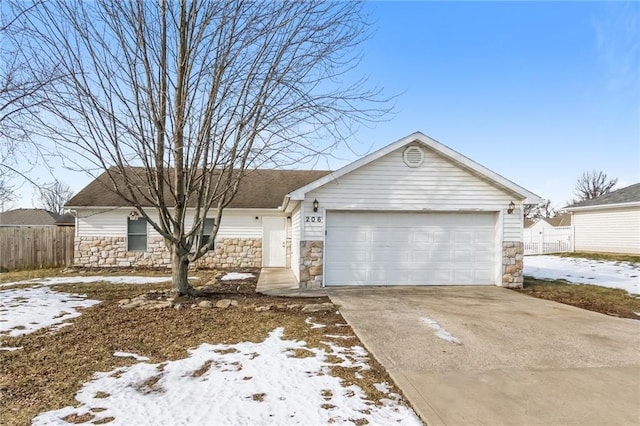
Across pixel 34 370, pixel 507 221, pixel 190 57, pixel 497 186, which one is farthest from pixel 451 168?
pixel 34 370

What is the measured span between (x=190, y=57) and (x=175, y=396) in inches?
244

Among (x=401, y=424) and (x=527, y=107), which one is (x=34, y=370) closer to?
(x=401, y=424)

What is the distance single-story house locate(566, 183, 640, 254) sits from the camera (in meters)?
18.8

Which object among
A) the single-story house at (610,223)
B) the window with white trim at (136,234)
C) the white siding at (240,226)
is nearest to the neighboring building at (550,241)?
the single-story house at (610,223)

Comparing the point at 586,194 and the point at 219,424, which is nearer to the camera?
the point at 219,424

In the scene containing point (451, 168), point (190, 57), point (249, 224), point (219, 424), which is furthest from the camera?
point (249, 224)

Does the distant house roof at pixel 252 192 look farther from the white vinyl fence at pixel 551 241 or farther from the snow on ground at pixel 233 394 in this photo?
the white vinyl fence at pixel 551 241

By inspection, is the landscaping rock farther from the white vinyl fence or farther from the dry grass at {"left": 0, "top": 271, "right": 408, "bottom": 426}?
the white vinyl fence

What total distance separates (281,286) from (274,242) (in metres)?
5.36

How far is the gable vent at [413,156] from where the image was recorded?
32.9 feet

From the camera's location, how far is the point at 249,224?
15172mm

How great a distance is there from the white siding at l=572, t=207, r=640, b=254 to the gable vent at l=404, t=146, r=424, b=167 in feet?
51.3

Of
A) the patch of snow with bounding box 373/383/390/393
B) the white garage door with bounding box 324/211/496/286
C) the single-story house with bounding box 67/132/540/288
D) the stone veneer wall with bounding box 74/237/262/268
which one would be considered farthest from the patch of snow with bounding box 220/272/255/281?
the patch of snow with bounding box 373/383/390/393

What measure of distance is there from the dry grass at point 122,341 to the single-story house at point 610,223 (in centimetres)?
1886
